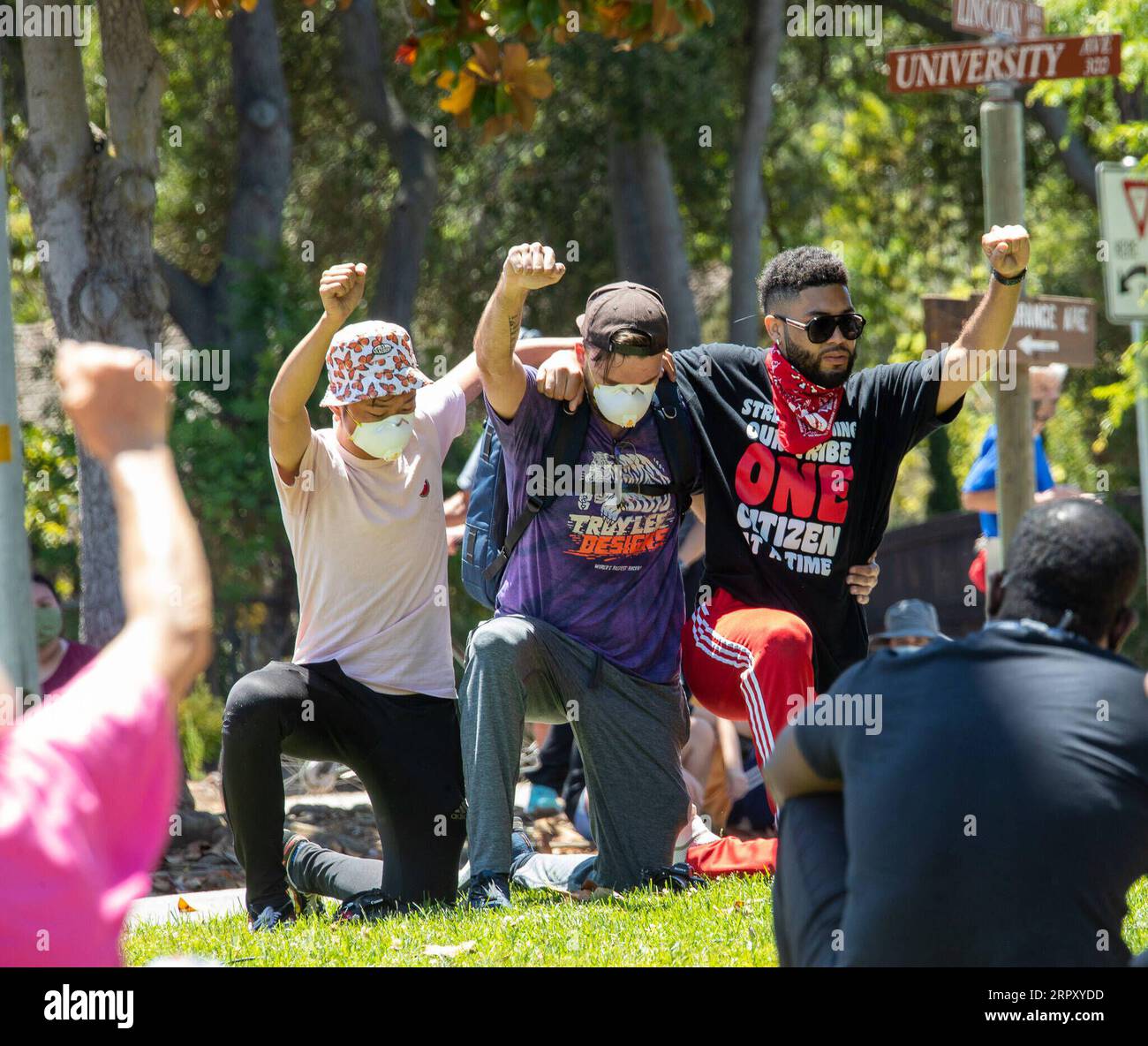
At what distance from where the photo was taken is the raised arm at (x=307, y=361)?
5043mm

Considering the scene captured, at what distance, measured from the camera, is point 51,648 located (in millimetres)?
8422

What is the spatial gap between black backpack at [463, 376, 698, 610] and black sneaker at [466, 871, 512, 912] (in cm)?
106

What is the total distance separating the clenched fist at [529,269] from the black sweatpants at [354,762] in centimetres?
140

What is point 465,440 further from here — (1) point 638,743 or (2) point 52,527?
(1) point 638,743

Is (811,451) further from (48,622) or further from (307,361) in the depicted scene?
(48,622)

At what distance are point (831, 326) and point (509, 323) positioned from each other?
43.7 inches

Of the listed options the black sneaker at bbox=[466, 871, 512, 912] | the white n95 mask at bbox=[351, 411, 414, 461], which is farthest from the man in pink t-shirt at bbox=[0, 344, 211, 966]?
the white n95 mask at bbox=[351, 411, 414, 461]

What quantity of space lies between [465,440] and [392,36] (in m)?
5.29

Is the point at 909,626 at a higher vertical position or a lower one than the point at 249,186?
lower

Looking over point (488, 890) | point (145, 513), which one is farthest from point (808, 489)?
point (145, 513)

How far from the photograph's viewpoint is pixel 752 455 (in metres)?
5.50

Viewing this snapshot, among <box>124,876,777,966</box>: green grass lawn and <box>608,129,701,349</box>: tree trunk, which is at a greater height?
<box>608,129,701,349</box>: tree trunk

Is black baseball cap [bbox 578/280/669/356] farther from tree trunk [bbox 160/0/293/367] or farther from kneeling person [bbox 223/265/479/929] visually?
tree trunk [bbox 160/0/293/367]

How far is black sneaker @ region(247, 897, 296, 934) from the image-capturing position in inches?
203
